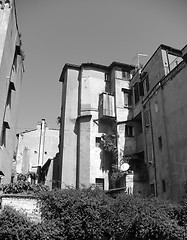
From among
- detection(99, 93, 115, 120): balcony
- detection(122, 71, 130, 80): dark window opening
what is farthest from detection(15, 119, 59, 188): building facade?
detection(122, 71, 130, 80): dark window opening

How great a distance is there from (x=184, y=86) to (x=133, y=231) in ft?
36.7

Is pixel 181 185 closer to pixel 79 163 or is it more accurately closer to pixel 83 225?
pixel 83 225

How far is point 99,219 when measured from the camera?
1443cm

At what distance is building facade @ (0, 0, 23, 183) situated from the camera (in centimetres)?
1906

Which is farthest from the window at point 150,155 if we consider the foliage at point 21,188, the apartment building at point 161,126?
the foliage at point 21,188

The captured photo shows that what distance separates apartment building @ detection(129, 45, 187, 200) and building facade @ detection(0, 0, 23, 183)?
1114 centimetres

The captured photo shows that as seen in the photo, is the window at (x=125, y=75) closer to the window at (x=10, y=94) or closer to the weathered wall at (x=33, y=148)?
the window at (x=10, y=94)

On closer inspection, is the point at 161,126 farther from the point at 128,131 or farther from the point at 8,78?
the point at 8,78

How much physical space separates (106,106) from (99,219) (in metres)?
15.5

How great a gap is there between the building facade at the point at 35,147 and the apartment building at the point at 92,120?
47.0 feet

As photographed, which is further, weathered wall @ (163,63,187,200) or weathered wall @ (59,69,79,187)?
weathered wall @ (59,69,79,187)

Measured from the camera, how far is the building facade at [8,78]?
19.1 metres

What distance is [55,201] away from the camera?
14641 millimetres

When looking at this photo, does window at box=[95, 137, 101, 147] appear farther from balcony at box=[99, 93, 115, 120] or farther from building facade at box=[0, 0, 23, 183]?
building facade at box=[0, 0, 23, 183]
